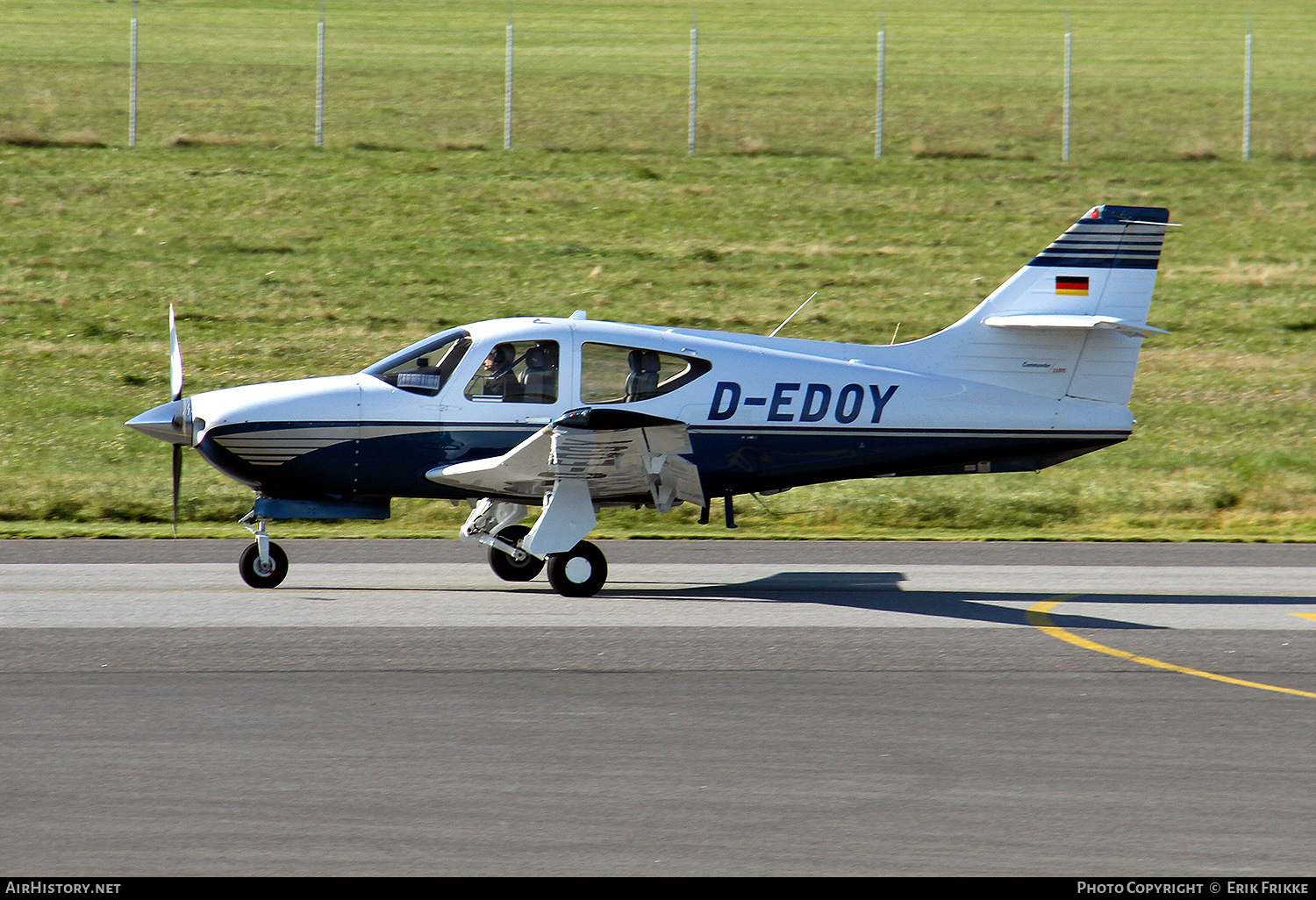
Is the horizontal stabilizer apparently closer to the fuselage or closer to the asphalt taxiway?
the fuselage

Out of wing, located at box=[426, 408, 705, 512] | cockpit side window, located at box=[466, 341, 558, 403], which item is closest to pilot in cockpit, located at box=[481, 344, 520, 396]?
cockpit side window, located at box=[466, 341, 558, 403]

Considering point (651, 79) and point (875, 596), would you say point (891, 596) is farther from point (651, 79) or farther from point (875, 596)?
point (651, 79)

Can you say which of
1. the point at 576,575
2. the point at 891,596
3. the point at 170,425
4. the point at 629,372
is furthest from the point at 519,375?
the point at 891,596

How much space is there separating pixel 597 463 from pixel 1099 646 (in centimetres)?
397

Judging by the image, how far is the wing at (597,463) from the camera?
1049cm

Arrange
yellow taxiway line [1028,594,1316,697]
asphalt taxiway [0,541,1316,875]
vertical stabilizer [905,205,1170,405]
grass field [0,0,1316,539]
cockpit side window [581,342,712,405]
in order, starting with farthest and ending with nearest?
grass field [0,0,1316,539]
vertical stabilizer [905,205,1170,405]
cockpit side window [581,342,712,405]
yellow taxiway line [1028,594,1316,697]
asphalt taxiway [0,541,1316,875]

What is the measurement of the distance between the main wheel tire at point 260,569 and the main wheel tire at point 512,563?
1805 mm

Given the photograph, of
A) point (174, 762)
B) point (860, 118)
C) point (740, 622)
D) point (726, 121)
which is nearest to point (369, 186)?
point (726, 121)

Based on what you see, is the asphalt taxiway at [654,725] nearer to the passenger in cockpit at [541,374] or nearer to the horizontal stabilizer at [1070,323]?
the passenger in cockpit at [541,374]

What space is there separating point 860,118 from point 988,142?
3.62 metres

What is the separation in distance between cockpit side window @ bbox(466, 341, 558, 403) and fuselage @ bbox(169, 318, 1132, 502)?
1 cm

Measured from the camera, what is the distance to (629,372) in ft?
37.6

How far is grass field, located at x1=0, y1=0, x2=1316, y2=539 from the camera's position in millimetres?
17625
